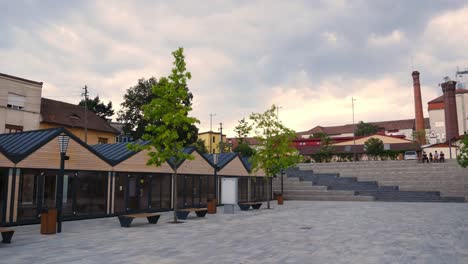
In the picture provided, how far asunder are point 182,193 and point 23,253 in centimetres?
1754

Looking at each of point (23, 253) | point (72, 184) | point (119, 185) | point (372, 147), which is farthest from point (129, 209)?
point (372, 147)

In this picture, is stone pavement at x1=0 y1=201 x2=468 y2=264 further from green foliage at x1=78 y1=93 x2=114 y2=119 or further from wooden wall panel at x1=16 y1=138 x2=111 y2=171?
green foliage at x1=78 y1=93 x2=114 y2=119

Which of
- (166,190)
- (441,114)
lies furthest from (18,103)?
(441,114)

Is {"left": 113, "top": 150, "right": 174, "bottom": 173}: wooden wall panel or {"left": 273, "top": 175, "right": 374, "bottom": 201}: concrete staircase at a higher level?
{"left": 113, "top": 150, "right": 174, "bottom": 173}: wooden wall panel

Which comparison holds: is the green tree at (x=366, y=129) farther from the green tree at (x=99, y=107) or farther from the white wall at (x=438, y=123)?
the green tree at (x=99, y=107)

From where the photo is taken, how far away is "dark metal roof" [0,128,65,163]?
57.4ft

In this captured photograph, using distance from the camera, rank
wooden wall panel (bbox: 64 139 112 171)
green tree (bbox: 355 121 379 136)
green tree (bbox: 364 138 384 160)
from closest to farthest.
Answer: wooden wall panel (bbox: 64 139 112 171) < green tree (bbox: 364 138 384 160) < green tree (bbox: 355 121 379 136)

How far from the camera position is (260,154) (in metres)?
28.5

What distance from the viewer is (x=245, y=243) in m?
12.7

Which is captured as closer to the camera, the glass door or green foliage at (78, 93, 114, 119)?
the glass door

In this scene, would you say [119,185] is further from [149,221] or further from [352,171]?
[352,171]

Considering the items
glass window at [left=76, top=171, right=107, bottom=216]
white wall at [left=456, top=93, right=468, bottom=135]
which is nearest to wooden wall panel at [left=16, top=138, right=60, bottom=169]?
glass window at [left=76, top=171, right=107, bottom=216]

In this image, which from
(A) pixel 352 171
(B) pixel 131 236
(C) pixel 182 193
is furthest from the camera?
(A) pixel 352 171

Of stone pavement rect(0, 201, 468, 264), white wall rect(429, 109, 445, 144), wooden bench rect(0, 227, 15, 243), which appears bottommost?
stone pavement rect(0, 201, 468, 264)
